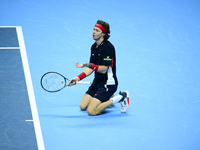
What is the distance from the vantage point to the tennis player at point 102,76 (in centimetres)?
575

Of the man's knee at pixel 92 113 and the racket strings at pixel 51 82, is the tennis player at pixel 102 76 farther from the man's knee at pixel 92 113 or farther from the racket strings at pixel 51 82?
the racket strings at pixel 51 82

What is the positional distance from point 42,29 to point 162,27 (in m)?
3.56

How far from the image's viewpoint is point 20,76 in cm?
689

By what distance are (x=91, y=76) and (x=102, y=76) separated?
1513 millimetres

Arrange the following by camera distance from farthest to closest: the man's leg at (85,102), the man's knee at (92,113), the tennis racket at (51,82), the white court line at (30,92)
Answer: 1. the man's leg at (85,102)
2. the man's knee at (92,113)
3. the tennis racket at (51,82)
4. the white court line at (30,92)

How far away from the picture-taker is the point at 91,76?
7484mm

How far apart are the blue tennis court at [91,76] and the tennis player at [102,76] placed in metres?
0.19

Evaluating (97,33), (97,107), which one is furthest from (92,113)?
(97,33)

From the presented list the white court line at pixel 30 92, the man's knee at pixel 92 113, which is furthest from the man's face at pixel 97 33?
the white court line at pixel 30 92

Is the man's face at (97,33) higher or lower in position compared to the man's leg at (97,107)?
higher

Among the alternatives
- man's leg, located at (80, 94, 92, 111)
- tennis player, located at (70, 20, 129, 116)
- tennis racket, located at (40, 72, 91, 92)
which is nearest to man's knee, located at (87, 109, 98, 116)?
tennis player, located at (70, 20, 129, 116)

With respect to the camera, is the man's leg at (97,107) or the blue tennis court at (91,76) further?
the man's leg at (97,107)

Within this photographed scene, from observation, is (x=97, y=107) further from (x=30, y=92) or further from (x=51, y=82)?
(x=30, y=92)

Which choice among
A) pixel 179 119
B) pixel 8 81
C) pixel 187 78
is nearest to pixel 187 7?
pixel 187 78
